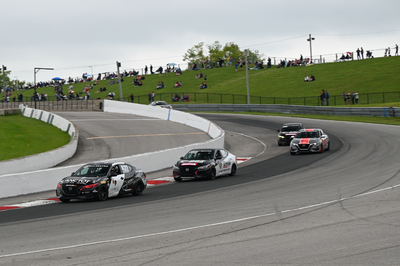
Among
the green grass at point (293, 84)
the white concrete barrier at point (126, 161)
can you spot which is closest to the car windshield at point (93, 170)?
the white concrete barrier at point (126, 161)

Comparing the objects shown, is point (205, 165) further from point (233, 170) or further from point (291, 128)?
point (291, 128)

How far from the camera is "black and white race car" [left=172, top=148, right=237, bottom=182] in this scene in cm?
1984

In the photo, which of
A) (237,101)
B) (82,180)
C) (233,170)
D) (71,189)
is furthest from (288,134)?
(237,101)

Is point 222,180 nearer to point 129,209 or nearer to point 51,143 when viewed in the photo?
point 129,209

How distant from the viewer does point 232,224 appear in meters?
10.3

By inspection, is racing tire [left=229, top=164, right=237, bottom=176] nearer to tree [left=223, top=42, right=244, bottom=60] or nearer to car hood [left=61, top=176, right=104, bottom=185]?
car hood [left=61, top=176, right=104, bottom=185]


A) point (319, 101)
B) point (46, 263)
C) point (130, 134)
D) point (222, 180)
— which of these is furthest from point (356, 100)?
point (46, 263)

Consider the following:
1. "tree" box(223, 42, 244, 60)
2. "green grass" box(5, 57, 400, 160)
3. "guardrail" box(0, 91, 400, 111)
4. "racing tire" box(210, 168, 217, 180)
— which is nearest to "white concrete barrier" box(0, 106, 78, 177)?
"racing tire" box(210, 168, 217, 180)

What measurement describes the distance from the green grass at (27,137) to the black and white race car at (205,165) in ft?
33.2

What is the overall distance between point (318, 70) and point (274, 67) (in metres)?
12.0

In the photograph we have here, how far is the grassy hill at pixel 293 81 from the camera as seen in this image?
63.5m

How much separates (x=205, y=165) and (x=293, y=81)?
5313cm

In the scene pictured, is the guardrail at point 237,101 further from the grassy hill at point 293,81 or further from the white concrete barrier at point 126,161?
the white concrete barrier at point 126,161

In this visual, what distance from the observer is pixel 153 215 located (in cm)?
1187
